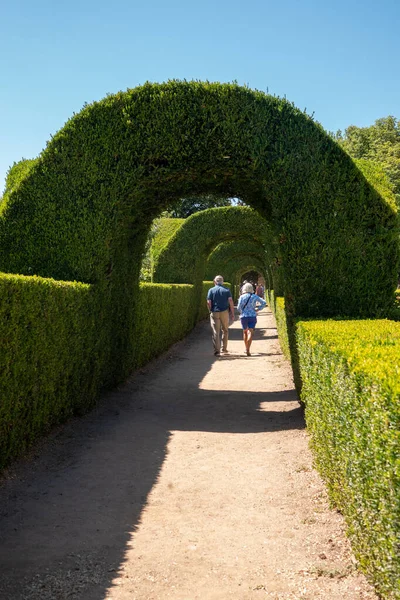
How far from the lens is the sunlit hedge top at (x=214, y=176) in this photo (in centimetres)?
828

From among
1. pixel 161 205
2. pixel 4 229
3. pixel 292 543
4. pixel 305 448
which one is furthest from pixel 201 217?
pixel 292 543

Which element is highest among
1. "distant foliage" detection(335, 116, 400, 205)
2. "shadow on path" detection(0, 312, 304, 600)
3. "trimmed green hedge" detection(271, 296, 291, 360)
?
"distant foliage" detection(335, 116, 400, 205)

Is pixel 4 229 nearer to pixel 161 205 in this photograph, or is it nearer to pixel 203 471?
pixel 161 205

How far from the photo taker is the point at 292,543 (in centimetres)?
424

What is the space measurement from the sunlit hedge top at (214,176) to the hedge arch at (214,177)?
0.01 m

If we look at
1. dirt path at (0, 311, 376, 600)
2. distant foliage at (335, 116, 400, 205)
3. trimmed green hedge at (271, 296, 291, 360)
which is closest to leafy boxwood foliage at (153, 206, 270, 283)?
trimmed green hedge at (271, 296, 291, 360)

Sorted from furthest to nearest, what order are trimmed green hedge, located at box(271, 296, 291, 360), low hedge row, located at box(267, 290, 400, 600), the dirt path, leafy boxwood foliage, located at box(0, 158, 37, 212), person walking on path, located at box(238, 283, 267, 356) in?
person walking on path, located at box(238, 283, 267, 356), trimmed green hedge, located at box(271, 296, 291, 360), leafy boxwood foliage, located at box(0, 158, 37, 212), the dirt path, low hedge row, located at box(267, 290, 400, 600)

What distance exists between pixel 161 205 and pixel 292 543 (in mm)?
7326

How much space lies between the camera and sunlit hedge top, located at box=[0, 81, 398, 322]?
828 cm

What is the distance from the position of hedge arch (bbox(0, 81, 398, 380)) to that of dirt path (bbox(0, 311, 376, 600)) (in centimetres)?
213

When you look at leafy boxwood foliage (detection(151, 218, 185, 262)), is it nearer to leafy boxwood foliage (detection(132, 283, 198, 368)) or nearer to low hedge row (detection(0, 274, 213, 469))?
leafy boxwood foliage (detection(132, 283, 198, 368))

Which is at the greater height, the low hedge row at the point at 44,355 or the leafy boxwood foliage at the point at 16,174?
the leafy boxwood foliage at the point at 16,174

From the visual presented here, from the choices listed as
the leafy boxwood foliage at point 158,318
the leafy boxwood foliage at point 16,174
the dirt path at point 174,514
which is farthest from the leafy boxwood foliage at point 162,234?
the dirt path at point 174,514

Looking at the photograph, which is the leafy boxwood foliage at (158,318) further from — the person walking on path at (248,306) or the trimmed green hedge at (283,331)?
the trimmed green hedge at (283,331)
